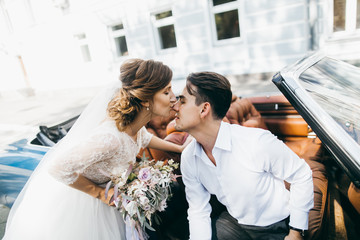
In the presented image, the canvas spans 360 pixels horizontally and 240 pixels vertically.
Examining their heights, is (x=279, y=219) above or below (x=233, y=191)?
below

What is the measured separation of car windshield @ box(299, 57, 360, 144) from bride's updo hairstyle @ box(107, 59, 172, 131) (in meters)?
0.92

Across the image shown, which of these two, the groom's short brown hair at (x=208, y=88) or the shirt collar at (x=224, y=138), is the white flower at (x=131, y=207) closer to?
the shirt collar at (x=224, y=138)

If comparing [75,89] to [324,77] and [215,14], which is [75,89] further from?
[324,77]

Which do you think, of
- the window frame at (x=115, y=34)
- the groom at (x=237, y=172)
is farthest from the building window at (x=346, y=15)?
the window frame at (x=115, y=34)

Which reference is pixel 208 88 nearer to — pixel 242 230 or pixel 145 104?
pixel 145 104

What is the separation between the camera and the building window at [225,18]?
24.9 ft

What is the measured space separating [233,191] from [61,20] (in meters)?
13.4

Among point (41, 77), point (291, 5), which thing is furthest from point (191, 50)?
point (41, 77)

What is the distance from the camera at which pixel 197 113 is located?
4.84 ft

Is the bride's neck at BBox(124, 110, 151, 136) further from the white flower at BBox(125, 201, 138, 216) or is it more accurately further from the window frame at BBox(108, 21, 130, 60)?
the window frame at BBox(108, 21, 130, 60)

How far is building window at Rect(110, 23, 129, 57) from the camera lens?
10.5 m

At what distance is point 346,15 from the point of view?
245 inches

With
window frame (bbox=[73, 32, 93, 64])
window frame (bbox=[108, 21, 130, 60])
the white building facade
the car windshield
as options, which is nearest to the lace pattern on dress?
the car windshield

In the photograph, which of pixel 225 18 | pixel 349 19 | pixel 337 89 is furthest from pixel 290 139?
pixel 225 18
